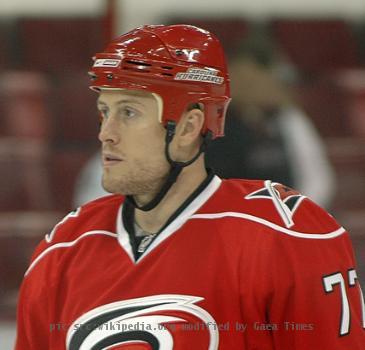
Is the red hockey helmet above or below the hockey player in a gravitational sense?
above

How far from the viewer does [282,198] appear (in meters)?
1.64

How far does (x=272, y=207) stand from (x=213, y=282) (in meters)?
0.16

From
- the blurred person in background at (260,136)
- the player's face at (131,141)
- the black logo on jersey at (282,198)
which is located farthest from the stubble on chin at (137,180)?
the blurred person in background at (260,136)

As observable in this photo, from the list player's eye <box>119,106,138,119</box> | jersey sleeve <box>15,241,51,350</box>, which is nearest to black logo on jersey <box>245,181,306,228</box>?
player's eye <box>119,106,138,119</box>

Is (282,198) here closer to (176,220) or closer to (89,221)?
(176,220)

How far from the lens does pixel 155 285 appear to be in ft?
5.13

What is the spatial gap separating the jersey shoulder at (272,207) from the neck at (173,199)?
47mm

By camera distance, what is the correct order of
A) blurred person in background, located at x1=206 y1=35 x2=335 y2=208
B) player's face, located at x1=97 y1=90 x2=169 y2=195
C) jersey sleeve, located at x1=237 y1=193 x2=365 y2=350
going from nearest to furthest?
jersey sleeve, located at x1=237 y1=193 x2=365 y2=350 < player's face, located at x1=97 y1=90 x2=169 y2=195 < blurred person in background, located at x1=206 y1=35 x2=335 y2=208

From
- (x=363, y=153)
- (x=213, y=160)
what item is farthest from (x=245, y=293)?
(x=363, y=153)

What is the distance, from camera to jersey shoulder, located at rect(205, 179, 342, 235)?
61.8 inches

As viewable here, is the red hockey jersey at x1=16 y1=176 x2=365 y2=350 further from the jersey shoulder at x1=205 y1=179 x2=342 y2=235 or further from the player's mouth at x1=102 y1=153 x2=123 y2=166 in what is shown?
the player's mouth at x1=102 y1=153 x2=123 y2=166


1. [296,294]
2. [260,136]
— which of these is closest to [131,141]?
[296,294]

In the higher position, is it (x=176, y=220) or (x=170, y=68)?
(x=170, y=68)

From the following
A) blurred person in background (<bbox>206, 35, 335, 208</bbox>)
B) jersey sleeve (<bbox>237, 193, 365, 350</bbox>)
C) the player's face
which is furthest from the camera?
blurred person in background (<bbox>206, 35, 335, 208</bbox>)
